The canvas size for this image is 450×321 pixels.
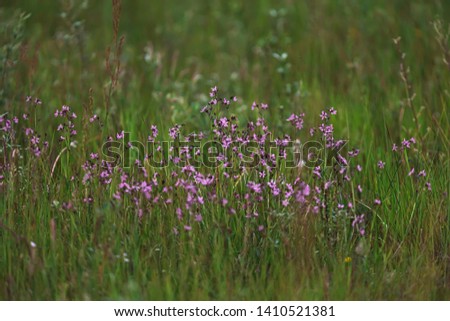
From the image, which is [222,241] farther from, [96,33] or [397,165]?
[96,33]

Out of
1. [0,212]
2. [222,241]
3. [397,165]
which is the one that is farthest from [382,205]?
[0,212]

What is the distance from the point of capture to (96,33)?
7137 mm

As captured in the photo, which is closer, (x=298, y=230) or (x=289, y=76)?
(x=298, y=230)

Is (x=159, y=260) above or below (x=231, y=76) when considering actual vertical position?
below

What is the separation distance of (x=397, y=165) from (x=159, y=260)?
128 cm

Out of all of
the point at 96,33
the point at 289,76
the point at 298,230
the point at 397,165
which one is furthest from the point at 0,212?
the point at 96,33

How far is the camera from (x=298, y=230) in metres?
3.36

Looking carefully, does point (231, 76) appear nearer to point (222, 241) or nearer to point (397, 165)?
point (397, 165)
